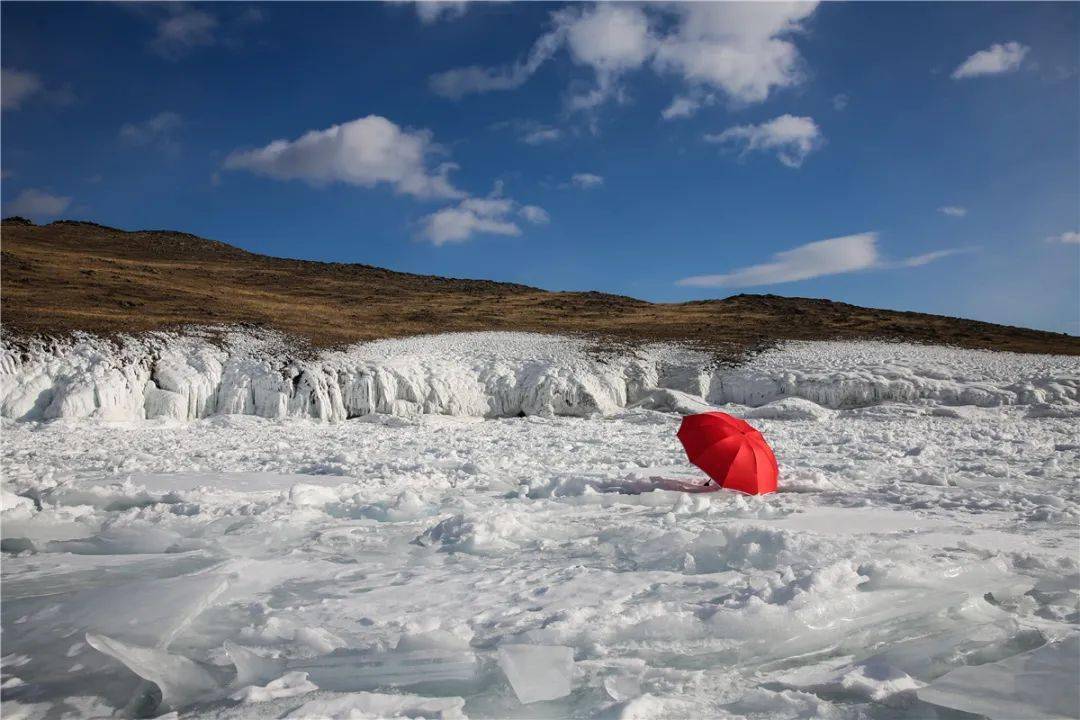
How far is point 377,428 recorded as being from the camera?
739 inches

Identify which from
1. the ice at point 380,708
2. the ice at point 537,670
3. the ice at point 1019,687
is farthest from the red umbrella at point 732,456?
the ice at point 380,708

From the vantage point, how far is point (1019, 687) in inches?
134

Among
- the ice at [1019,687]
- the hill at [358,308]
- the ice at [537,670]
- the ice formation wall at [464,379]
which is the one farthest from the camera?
the hill at [358,308]

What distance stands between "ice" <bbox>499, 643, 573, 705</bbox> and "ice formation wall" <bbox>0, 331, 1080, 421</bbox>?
63.4ft

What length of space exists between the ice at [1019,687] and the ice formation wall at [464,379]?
1852 centimetres

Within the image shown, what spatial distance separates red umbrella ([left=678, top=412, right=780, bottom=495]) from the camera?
7895 millimetres

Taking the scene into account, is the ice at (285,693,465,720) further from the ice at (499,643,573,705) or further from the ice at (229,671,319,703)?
the ice at (499,643,573,705)

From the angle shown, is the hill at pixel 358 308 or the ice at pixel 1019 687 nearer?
the ice at pixel 1019 687

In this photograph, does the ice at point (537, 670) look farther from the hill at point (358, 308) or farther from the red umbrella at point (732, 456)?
the hill at point (358, 308)

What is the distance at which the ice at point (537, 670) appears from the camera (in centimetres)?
338

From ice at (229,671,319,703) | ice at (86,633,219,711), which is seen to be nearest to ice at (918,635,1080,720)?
ice at (229,671,319,703)

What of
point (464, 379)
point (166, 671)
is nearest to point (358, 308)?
point (464, 379)

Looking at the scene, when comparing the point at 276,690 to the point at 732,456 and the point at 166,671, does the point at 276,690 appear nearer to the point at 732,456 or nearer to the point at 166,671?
the point at 166,671

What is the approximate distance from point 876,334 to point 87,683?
129 feet
